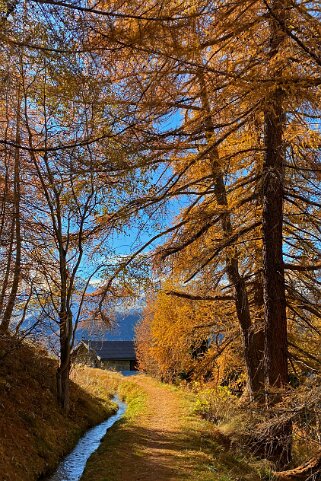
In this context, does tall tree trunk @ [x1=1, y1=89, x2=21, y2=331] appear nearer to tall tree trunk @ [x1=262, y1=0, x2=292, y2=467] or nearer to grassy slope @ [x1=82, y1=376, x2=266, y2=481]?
grassy slope @ [x1=82, y1=376, x2=266, y2=481]

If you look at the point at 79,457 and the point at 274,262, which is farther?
the point at 79,457

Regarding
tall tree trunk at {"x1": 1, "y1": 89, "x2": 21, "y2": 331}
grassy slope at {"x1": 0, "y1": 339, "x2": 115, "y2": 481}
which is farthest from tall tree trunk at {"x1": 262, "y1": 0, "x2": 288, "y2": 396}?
tall tree trunk at {"x1": 1, "y1": 89, "x2": 21, "y2": 331}

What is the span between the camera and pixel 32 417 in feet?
26.8

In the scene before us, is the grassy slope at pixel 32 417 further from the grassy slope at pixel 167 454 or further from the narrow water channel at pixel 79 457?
the grassy slope at pixel 167 454

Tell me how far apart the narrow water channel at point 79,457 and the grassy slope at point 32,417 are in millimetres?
163

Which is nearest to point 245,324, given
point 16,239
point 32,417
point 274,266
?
point 274,266

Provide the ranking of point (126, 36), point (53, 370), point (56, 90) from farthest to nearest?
point (53, 370)
point (56, 90)
point (126, 36)

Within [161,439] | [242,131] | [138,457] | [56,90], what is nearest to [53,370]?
[161,439]

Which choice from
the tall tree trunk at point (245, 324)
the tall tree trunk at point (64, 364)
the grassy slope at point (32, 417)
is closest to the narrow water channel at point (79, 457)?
the grassy slope at point (32, 417)

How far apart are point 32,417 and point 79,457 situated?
1193 mm

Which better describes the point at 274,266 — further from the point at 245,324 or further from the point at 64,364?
the point at 64,364

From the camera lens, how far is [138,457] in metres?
7.62

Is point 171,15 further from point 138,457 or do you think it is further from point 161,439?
point 161,439

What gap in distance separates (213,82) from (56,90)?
7.10 ft
